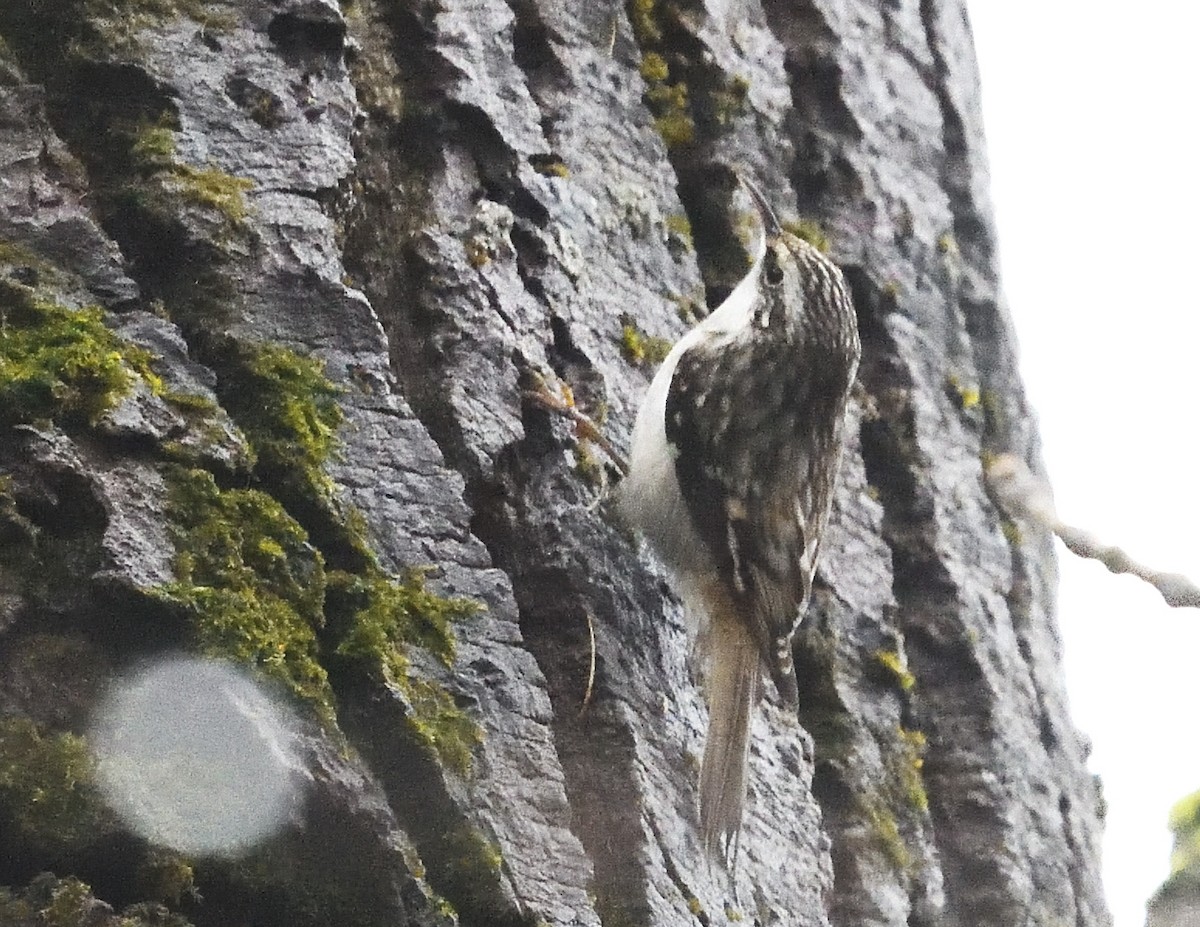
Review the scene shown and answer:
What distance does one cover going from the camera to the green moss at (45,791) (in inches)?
45.9

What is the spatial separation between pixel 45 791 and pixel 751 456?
5.32ft

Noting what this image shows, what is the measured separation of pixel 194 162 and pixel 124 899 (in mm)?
764

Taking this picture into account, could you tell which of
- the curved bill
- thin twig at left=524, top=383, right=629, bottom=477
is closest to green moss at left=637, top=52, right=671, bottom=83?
the curved bill

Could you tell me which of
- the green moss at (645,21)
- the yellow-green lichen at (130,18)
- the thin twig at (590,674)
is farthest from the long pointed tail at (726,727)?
the yellow-green lichen at (130,18)

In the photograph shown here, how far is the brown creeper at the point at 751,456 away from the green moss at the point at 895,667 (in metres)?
0.14

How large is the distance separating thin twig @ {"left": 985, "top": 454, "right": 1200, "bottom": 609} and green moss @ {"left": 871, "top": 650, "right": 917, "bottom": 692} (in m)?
1.15

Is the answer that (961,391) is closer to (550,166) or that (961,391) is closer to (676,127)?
(676,127)

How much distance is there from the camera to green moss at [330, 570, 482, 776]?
1.40m

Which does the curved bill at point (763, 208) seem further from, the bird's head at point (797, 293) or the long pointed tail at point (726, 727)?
the long pointed tail at point (726, 727)

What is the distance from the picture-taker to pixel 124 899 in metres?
1.19

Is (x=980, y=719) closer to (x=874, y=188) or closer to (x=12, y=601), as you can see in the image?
(x=874, y=188)

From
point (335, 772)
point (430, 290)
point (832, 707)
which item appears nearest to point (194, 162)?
point (430, 290)

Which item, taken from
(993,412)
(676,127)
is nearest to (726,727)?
(676,127)

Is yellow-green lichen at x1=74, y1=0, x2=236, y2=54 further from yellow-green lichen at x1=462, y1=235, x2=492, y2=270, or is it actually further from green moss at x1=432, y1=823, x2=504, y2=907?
green moss at x1=432, y1=823, x2=504, y2=907
